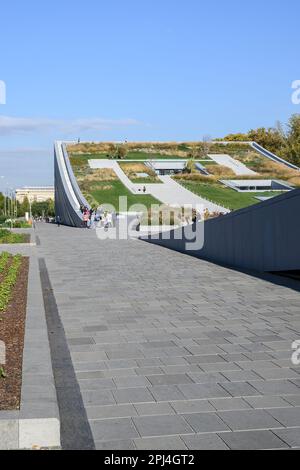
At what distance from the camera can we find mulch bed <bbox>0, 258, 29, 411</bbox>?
14.8 feet

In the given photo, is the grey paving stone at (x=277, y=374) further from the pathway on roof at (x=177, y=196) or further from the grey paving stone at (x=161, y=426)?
the pathway on roof at (x=177, y=196)

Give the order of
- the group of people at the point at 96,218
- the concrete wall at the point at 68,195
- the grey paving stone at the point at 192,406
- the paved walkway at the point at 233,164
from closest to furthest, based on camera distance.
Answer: the grey paving stone at the point at 192,406, the group of people at the point at 96,218, the concrete wall at the point at 68,195, the paved walkway at the point at 233,164

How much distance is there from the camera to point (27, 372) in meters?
5.13

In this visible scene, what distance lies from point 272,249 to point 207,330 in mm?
5472

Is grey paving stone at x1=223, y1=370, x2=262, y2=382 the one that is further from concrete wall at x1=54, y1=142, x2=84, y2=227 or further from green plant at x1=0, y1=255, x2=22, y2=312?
concrete wall at x1=54, y1=142, x2=84, y2=227

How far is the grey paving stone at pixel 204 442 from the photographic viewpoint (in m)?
3.75

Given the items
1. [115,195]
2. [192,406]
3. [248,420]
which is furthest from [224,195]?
[248,420]

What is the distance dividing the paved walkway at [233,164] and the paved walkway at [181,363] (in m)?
47.2

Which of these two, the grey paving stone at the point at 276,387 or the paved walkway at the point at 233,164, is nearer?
the grey paving stone at the point at 276,387

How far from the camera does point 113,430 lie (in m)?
4.07

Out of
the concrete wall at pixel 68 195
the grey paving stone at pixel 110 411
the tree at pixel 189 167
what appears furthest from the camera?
the tree at pixel 189 167

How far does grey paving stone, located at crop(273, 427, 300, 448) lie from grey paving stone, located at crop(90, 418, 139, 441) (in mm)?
953

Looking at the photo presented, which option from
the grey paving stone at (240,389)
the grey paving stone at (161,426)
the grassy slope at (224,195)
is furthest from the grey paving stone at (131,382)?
the grassy slope at (224,195)
